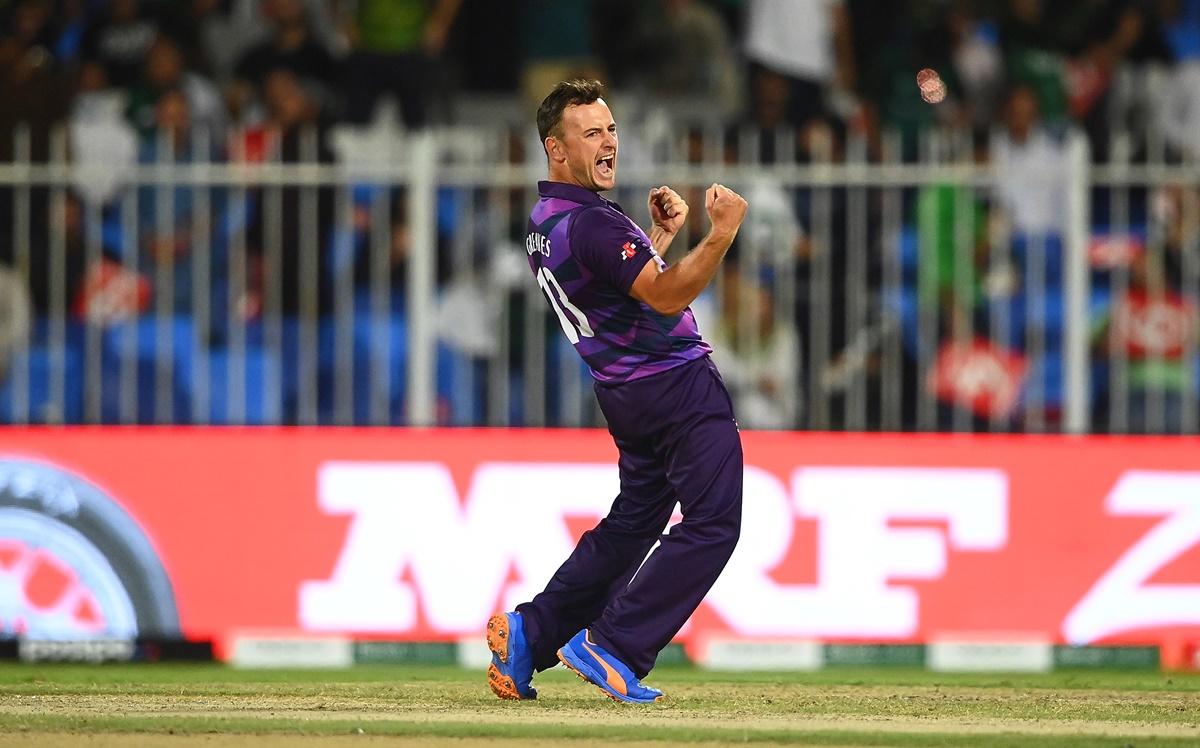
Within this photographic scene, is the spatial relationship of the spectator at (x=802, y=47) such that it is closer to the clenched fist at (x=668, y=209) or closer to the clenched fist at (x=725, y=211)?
the clenched fist at (x=668, y=209)

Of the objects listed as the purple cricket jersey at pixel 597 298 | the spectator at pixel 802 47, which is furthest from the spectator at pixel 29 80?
the purple cricket jersey at pixel 597 298

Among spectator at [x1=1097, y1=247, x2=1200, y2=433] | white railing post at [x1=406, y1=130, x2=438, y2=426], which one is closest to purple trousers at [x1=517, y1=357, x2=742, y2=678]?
white railing post at [x1=406, y1=130, x2=438, y2=426]

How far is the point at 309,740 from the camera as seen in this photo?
6.48 metres

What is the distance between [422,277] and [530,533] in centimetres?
170

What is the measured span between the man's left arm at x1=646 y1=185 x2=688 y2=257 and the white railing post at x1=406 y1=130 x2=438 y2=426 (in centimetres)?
316

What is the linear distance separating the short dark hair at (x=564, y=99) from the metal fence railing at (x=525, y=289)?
330 cm

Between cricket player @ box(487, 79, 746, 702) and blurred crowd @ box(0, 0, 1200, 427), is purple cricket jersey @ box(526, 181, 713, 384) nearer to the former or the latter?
cricket player @ box(487, 79, 746, 702)

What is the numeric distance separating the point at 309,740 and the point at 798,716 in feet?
5.76

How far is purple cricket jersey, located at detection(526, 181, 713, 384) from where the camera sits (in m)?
7.05

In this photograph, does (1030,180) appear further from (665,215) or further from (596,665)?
(596,665)

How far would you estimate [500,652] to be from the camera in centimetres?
741

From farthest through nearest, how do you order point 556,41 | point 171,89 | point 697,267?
point 556,41, point 171,89, point 697,267

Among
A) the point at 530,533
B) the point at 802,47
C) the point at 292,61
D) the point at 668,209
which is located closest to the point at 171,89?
the point at 292,61

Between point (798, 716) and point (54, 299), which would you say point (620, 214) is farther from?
point (54, 299)
